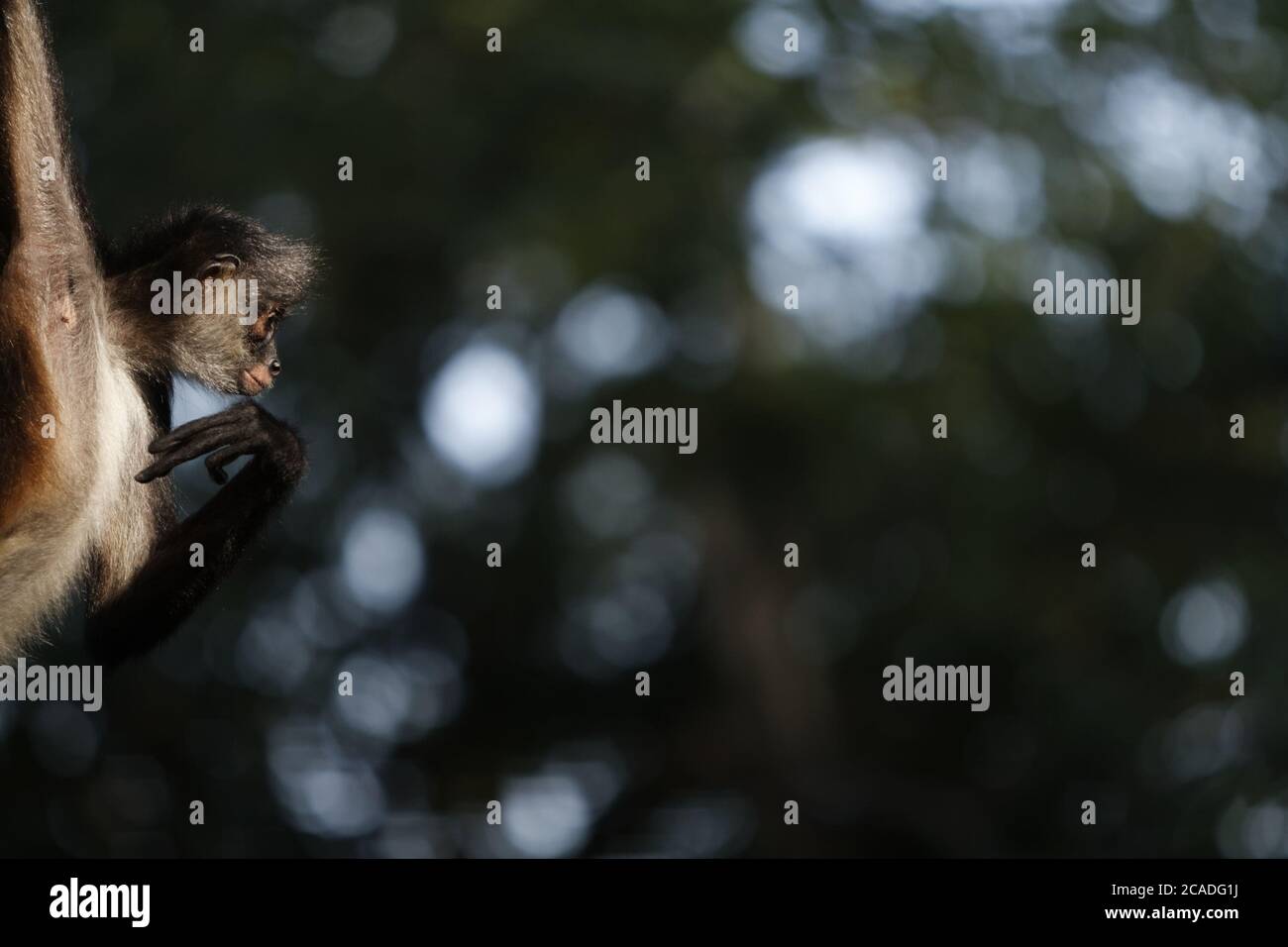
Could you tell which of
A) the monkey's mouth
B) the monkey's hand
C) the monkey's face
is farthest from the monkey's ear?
the monkey's hand

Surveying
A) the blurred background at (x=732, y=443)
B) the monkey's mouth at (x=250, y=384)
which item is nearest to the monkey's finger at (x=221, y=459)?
the monkey's mouth at (x=250, y=384)

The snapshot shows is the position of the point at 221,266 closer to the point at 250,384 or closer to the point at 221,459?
the point at 250,384

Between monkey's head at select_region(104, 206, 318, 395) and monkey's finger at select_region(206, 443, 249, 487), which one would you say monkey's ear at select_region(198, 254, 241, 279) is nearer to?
monkey's head at select_region(104, 206, 318, 395)

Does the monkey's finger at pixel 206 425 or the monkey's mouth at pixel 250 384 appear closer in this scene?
the monkey's finger at pixel 206 425

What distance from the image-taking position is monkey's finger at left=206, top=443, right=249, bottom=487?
5504 millimetres

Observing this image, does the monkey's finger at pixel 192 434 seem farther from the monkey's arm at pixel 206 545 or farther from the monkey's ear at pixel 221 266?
the monkey's ear at pixel 221 266

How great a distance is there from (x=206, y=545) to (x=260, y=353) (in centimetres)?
75

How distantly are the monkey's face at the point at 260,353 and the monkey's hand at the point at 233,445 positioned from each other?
0.35 metres

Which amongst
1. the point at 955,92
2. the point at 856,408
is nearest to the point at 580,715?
the point at 856,408

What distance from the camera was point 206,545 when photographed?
6.34 meters

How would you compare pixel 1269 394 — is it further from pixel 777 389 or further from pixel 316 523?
pixel 316 523

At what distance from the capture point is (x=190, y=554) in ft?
20.9

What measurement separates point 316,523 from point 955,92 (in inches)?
294

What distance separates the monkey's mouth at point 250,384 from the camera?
252 inches
